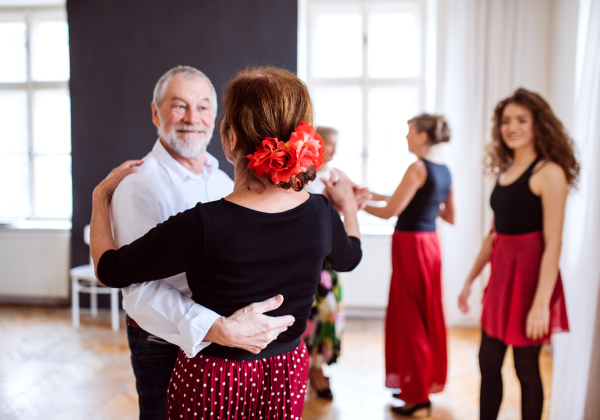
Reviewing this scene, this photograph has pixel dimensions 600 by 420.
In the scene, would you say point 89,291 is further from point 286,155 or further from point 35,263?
point 286,155

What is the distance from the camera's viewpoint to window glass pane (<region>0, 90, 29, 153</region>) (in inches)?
215

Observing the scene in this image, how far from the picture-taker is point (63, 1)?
519cm

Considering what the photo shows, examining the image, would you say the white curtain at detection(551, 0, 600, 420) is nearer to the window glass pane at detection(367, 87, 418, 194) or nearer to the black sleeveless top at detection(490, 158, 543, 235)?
the black sleeveless top at detection(490, 158, 543, 235)

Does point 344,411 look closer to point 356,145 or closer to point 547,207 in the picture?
point 547,207

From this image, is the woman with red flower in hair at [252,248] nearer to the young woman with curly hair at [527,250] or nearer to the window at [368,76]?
the young woman with curly hair at [527,250]

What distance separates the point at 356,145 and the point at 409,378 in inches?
118

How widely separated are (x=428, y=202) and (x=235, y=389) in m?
1.92

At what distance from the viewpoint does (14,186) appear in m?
5.58

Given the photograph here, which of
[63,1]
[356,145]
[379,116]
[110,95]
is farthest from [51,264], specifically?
[379,116]

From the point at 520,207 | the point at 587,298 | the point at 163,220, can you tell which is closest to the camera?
the point at 163,220

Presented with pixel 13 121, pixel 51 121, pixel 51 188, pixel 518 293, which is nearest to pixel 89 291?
pixel 51 188

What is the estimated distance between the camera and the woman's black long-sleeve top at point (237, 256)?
947 millimetres

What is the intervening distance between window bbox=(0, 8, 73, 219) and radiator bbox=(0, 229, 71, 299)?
65 centimetres

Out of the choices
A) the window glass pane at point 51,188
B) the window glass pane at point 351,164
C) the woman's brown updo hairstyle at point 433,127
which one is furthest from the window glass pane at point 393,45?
the window glass pane at point 51,188
